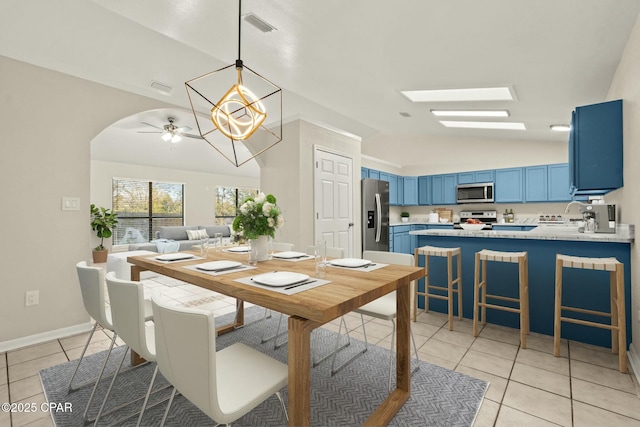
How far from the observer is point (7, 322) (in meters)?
2.52

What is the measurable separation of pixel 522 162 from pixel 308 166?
4.50 meters

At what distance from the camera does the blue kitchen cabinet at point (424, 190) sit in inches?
281

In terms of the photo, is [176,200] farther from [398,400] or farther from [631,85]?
[631,85]

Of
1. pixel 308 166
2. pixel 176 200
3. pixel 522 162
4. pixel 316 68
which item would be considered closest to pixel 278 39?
pixel 316 68

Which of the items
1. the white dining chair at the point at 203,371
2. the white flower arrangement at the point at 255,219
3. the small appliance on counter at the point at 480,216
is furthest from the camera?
the small appliance on counter at the point at 480,216

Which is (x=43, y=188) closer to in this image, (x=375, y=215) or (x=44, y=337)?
(x=44, y=337)

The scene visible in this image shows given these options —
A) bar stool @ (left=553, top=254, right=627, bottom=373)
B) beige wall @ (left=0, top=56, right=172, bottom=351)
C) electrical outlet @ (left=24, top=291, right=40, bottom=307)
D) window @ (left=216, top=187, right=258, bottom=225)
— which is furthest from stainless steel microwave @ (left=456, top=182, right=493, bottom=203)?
electrical outlet @ (left=24, top=291, right=40, bottom=307)

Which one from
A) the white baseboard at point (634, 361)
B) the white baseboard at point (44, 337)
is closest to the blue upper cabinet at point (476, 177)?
the white baseboard at point (634, 361)

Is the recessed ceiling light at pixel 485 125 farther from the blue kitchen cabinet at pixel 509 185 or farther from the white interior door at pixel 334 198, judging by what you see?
the blue kitchen cabinet at pixel 509 185

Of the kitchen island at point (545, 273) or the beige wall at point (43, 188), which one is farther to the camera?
the beige wall at point (43, 188)

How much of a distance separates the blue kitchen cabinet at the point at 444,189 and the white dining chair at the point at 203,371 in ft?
21.0

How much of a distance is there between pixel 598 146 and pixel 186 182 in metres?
8.48

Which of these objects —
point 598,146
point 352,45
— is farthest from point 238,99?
point 598,146

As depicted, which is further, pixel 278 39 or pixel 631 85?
pixel 278 39
